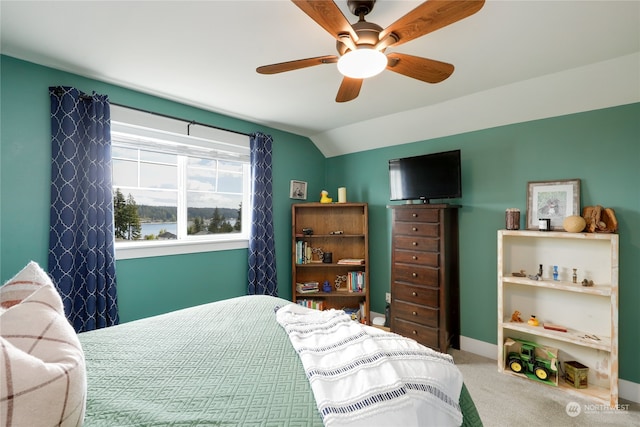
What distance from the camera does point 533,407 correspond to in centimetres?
214

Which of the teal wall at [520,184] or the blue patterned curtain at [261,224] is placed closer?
the teal wall at [520,184]

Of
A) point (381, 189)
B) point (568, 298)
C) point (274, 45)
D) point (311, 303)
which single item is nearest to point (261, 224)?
point (311, 303)

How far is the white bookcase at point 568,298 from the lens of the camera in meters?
2.18

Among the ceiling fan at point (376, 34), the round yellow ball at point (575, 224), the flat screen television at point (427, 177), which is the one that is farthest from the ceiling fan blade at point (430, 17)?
the round yellow ball at point (575, 224)

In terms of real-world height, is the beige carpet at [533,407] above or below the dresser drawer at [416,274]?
below

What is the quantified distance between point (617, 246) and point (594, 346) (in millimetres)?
757

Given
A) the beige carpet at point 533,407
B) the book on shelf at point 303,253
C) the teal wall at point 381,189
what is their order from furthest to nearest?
the book on shelf at point 303,253, the teal wall at point 381,189, the beige carpet at point 533,407

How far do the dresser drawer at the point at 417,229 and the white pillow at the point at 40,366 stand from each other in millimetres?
2717

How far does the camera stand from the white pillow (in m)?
0.67

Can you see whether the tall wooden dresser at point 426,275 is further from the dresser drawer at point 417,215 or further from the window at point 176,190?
the window at point 176,190

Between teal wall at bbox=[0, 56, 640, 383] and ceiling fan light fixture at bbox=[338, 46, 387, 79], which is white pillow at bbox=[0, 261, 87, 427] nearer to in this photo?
A: ceiling fan light fixture at bbox=[338, 46, 387, 79]

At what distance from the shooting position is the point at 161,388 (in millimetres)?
1129

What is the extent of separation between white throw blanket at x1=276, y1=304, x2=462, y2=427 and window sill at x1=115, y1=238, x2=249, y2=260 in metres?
1.86

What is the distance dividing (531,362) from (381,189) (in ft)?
7.39
